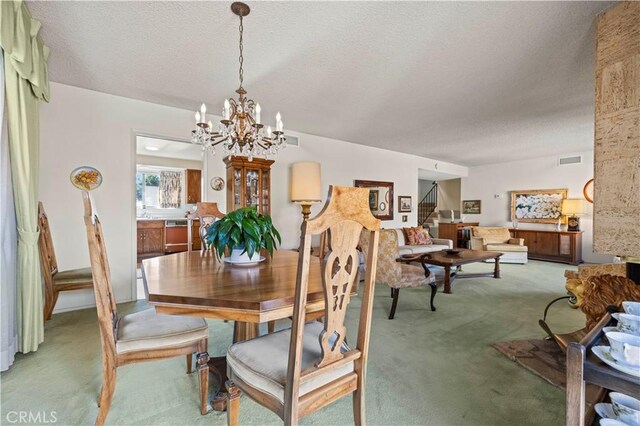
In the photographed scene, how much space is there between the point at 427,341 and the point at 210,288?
1915 millimetres

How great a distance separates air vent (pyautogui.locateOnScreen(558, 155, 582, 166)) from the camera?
6117 millimetres

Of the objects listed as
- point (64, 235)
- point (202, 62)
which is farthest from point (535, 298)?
point (64, 235)

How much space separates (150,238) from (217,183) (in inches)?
147

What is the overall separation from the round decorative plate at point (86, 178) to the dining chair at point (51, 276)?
38 centimetres

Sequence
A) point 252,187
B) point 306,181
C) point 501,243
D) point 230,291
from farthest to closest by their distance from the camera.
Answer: point 501,243 < point 306,181 < point 252,187 < point 230,291

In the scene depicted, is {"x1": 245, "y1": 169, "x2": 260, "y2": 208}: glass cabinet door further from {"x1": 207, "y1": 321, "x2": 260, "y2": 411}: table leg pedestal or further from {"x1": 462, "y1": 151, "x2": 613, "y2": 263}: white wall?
{"x1": 462, "y1": 151, "x2": 613, "y2": 263}: white wall

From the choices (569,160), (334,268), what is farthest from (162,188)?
(569,160)

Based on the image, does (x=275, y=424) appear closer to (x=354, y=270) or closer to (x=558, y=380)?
(x=354, y=270)

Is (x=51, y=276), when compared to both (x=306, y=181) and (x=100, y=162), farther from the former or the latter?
(x=306, y=181)

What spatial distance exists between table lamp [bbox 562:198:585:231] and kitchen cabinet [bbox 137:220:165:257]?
9.08m

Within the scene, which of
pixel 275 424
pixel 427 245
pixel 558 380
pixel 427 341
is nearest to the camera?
pixel 275 424

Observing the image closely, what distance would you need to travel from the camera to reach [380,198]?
5953 mm

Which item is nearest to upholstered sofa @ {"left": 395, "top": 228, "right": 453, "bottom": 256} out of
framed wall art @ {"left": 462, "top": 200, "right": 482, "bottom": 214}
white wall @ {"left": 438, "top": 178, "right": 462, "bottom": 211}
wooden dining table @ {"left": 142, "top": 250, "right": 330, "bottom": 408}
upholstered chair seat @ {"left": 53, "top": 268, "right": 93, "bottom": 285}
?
framed wall art @ {"left": 462, "top": 200, "right": 482, "bottom": 214}

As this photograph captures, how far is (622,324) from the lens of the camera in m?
0.91
